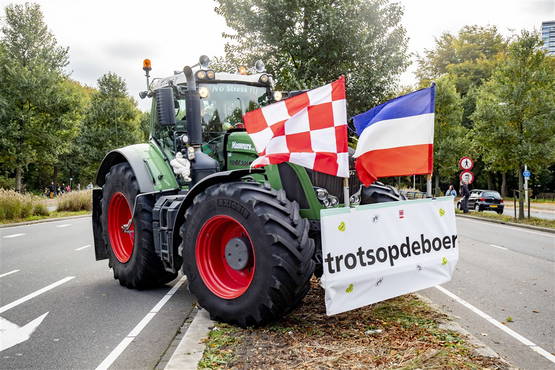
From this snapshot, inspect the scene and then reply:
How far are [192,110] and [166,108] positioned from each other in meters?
0.45

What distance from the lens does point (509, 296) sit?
707 cm

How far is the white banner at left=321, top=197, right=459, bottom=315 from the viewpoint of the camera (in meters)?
4.24

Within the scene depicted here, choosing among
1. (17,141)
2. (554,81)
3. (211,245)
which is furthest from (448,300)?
(17,141)

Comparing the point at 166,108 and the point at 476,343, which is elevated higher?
the point at 166,108

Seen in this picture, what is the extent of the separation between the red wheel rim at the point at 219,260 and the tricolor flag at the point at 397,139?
1467mm

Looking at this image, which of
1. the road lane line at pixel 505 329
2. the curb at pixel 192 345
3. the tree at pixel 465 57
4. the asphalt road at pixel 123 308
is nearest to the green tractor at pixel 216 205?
the curb at pixel 192 345

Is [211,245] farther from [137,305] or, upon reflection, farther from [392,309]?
[392,309]

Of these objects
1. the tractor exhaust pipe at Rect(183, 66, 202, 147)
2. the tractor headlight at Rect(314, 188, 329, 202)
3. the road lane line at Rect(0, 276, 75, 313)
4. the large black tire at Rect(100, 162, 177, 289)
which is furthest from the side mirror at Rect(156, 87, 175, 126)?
the road lane line at Rect(0, 276, 75, 313)

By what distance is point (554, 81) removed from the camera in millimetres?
22391

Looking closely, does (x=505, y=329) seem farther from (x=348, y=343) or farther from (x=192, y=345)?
(x=192, y=345)

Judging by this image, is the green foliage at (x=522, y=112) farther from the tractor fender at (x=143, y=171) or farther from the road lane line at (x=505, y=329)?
the tractor fender at (x=143, y=171)

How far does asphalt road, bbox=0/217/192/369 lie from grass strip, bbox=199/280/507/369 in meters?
0.76

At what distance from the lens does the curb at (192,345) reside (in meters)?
3.92

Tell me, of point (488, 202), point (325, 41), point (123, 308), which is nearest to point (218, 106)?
point (123, 308)
